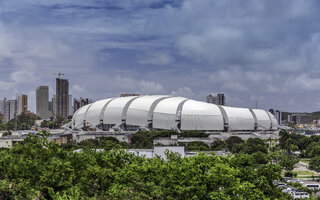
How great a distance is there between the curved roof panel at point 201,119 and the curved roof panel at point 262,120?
1219 centimetres

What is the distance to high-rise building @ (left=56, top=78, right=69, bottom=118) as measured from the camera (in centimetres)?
16862

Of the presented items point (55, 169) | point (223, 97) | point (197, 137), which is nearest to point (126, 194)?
point (55, 169)

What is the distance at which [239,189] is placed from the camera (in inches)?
519

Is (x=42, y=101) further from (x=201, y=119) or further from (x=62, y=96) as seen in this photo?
(x=201, y=119)

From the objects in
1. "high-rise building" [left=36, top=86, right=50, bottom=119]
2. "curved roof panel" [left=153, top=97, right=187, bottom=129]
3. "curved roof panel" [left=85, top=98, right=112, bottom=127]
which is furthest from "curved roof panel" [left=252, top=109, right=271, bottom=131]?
"high-rise building" [left=36, top=86, right=50, bottom=119]

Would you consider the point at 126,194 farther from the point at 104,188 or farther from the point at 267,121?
the point at 267,121

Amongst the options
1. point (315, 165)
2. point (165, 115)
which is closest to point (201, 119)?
point (165, 115)

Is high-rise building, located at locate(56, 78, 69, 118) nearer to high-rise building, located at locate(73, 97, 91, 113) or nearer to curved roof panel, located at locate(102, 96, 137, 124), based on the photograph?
high-rise building, located at locate(73, 97, 91, 113)

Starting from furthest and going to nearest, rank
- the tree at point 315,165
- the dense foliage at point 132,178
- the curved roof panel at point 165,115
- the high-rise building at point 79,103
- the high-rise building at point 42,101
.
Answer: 1. the high-rise building at point 42,101
2. the high-rise building at point 79,103
3. the curved roof panel at point 165,115
4. the tree at point 315,165
5. the dense foliage at point 132,178

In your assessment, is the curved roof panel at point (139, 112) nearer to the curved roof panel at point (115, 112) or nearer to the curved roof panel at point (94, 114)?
the curved roof panel at point (115, 112)

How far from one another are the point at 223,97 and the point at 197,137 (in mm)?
106176

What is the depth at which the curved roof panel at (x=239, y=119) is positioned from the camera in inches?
3110

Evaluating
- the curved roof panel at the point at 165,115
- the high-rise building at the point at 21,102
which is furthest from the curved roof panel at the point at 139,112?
the high-rise building at the point at 21,102

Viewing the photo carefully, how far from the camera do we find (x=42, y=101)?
188250 mm
